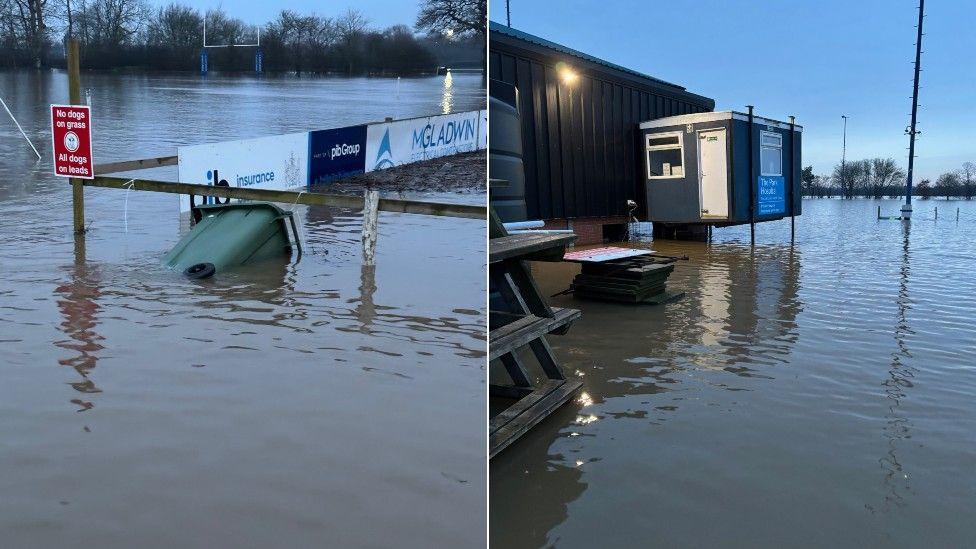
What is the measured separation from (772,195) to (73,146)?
1266 centimetres

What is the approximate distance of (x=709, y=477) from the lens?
3305 millimetres

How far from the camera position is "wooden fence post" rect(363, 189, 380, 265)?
26.2ft

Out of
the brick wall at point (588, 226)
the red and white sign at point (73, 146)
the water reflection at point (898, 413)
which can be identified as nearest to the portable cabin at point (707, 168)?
the brick wall at point (588, 226)

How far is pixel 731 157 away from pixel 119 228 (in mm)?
10165

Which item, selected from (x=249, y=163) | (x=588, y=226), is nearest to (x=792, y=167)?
(x=588, y=226)

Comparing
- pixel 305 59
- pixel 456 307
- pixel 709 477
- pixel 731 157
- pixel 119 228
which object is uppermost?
pixel 305 59

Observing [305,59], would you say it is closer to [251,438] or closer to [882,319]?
[882,319]

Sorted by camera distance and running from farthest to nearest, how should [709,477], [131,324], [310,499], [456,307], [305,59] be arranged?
[305,59], [456,307], [131,324], [709,477], [310,499]

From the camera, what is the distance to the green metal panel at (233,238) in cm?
794

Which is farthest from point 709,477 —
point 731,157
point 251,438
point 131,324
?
point 731,157

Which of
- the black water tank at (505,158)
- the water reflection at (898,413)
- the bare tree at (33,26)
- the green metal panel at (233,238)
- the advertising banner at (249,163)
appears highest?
the bare tree at (33,26)

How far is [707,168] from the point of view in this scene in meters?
14.8

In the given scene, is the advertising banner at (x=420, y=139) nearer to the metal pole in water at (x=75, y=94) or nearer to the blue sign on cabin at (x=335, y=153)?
the blue sign on cabin at (x=335, y=153)

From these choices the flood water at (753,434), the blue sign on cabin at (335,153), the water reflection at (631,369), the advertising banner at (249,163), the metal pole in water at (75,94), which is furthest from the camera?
the blue sign on cabin at (335,153)
